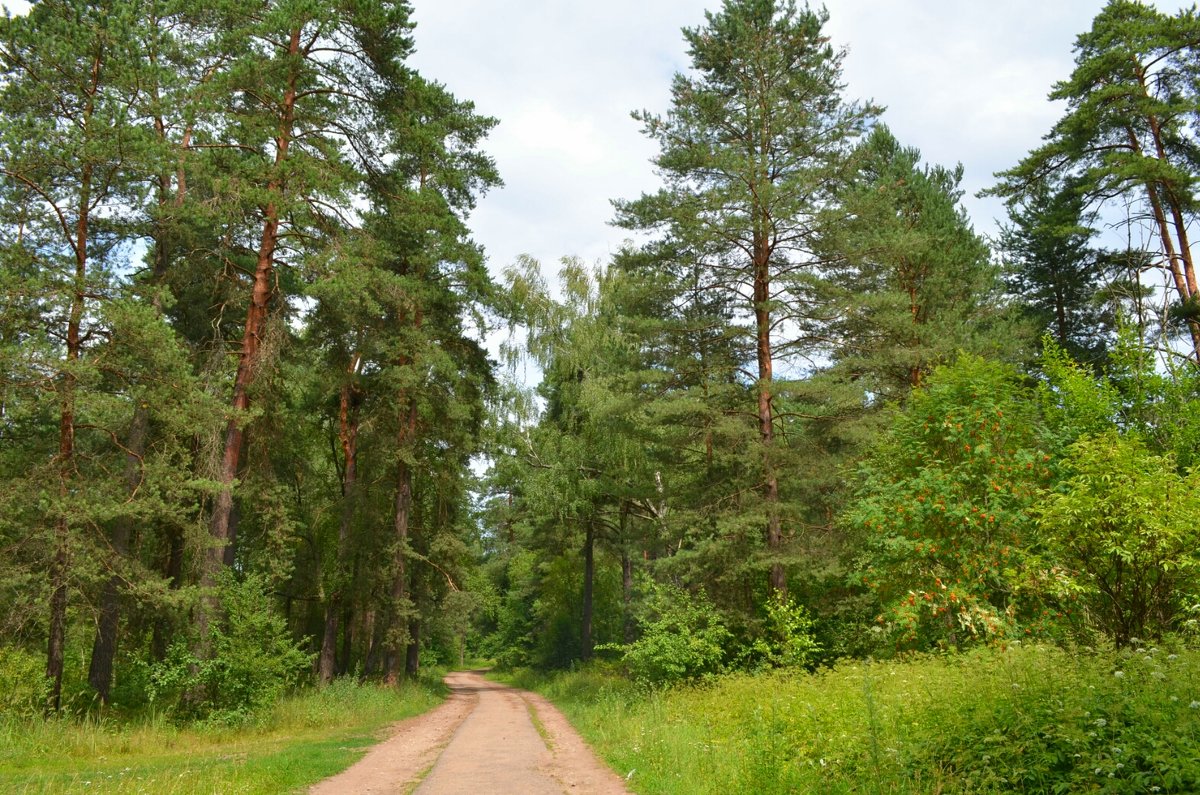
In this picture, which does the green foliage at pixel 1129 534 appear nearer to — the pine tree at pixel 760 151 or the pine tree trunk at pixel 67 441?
the pine tree at pixel 760 151

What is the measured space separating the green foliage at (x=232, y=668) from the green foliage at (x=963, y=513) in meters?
11.5

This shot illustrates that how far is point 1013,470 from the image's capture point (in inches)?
428

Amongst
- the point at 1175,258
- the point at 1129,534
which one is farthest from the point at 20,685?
the point at 1175,258

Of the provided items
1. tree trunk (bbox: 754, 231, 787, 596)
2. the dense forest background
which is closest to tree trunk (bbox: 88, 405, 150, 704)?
the dense forest background

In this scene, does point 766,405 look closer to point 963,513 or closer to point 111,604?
point 963,513

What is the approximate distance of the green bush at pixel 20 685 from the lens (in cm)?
1134

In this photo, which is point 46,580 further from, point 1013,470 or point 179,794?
point 1013,470

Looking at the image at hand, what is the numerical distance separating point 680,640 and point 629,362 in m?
8.30

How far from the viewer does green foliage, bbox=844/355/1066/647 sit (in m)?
10.6

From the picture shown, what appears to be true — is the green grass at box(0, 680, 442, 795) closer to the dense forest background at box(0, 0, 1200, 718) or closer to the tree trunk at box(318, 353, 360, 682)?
the dense forest background at box(0, 0, 1200, 718)

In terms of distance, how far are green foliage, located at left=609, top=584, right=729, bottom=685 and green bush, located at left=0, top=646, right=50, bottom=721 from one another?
1124cm

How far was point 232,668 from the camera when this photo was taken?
13.6m

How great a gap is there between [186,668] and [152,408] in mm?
4921

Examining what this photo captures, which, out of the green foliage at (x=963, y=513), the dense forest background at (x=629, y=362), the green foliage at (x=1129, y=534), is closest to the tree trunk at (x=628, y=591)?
the dense forest background at (x=629, y=362)
